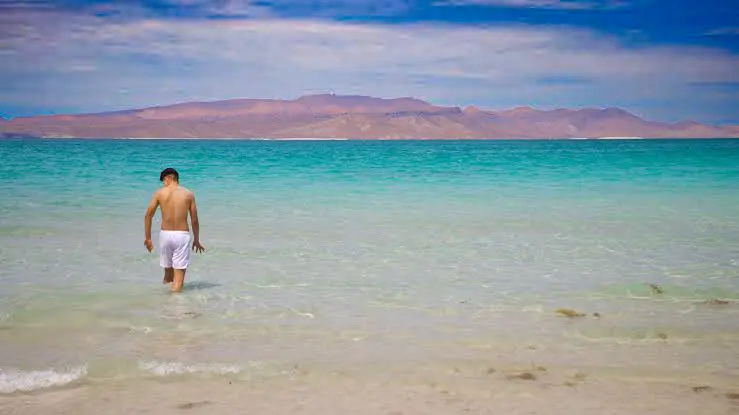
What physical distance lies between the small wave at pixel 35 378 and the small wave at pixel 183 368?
45 cm

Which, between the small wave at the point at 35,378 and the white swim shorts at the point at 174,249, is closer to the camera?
the small wave at the point at 35,378

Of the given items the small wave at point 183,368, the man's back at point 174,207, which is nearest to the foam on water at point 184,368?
the small wave at point 183,368

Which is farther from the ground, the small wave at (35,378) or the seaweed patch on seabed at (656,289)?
the seaweed patch on seabed at (656,289)

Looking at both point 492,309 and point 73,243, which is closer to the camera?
point 492,309

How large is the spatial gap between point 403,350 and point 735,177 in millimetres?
26924

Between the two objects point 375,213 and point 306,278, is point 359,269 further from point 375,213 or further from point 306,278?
point 375,213

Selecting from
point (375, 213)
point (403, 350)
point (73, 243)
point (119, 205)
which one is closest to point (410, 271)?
point (403, 350)

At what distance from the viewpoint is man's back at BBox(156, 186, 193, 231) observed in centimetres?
774

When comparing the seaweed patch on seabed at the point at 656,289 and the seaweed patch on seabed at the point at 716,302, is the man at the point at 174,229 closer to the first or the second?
the seaweed patch on seabed at the point at 656,289

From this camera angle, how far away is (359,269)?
902 centimetres

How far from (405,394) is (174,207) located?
160 inches

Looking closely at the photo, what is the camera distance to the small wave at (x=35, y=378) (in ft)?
15.2

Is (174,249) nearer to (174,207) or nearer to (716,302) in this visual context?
(174,207)

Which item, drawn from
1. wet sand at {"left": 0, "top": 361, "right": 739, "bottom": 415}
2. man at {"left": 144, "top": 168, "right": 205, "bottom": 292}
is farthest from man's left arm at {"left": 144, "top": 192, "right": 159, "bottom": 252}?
wet sand at {"left": 0, "top": 361, "right": 739, "bottom": 415}
